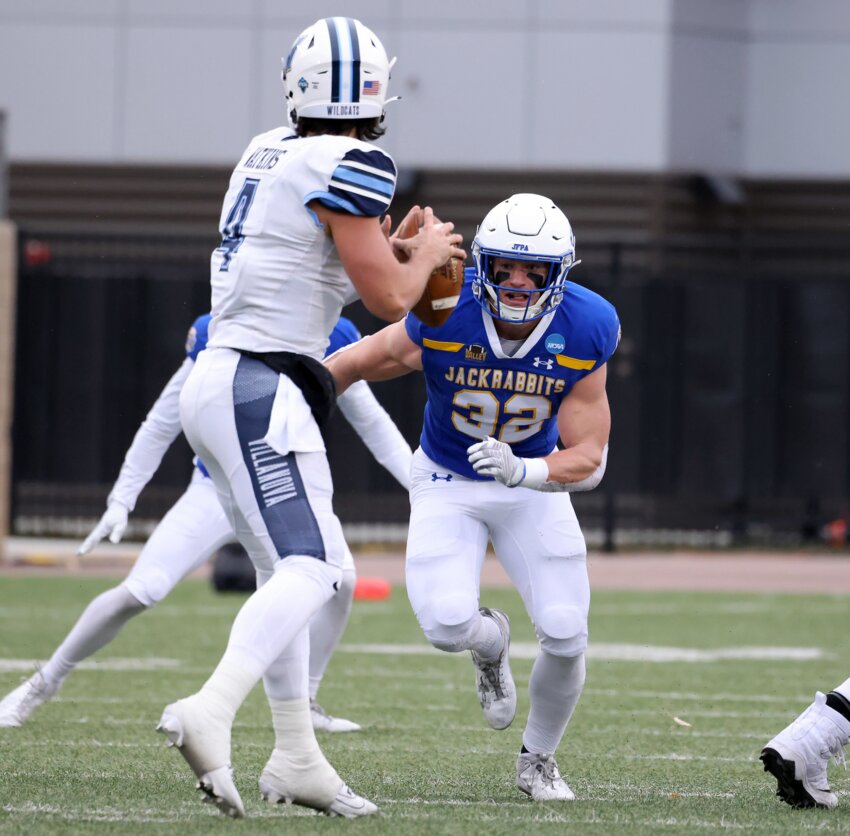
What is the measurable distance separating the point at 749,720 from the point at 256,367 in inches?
131

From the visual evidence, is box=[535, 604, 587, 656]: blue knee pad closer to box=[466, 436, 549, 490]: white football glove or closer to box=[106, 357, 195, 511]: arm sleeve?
box=[466, 436, 549, 490]: white football glove

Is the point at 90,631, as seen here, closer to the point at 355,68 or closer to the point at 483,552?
the point at 483,552

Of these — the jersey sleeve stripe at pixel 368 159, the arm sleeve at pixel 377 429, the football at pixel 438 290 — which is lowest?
the arm sleeve at pixel 377 429

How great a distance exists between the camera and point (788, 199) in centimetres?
1841

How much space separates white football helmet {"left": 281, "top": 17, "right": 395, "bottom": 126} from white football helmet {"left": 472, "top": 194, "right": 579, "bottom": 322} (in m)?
0.65

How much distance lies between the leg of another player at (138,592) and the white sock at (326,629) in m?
0.50

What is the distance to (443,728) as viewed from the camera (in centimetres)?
681

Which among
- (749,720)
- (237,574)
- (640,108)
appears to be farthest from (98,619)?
(640,108)

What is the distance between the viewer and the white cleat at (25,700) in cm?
665

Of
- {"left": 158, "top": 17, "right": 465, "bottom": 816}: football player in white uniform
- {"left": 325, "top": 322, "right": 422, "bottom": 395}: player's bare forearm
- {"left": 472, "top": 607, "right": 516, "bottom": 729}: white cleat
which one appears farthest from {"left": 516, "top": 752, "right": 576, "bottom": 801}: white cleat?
{"left": 325, "top": 322, "right": 422, "bottom": 395}: player's bare forearm

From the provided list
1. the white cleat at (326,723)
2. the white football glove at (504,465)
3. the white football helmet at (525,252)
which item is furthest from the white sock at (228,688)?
the white cleat at (326,723)

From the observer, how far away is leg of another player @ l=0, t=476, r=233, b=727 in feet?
22.1

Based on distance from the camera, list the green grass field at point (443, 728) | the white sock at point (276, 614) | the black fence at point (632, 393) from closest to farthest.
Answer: the white sock at point (276, 614), the green grass field at point (443, 728), the black fence at point (632, 393)

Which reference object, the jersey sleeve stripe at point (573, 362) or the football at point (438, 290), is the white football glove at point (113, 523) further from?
the jersey sleeve stripe at point (573, 362)
